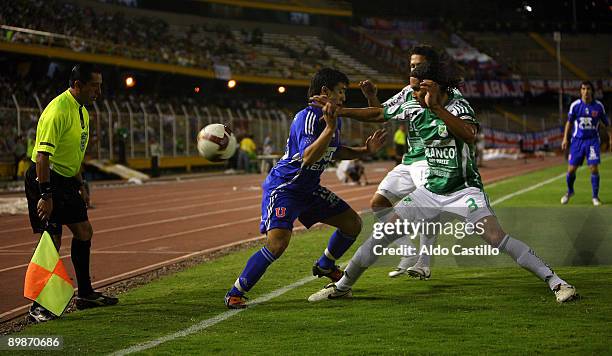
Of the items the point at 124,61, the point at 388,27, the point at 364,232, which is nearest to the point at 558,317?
the point at 364,232

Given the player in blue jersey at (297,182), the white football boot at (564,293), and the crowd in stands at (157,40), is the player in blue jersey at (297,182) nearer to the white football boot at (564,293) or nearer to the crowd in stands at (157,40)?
the white football boot at (564,293)

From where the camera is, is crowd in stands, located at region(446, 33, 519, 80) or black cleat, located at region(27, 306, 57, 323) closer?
black cleat, located at region(27, 306, 57, 323)

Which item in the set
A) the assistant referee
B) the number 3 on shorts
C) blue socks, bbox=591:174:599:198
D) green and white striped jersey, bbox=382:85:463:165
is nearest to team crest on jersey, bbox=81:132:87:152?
the assistant referee

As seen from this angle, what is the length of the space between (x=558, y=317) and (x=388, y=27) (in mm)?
74155

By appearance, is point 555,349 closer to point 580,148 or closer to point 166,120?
point 580,148

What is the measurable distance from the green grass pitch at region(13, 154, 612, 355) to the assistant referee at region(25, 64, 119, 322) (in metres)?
0.52

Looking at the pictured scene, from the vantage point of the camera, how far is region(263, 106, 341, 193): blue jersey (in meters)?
7.60

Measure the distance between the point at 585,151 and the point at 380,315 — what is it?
11.3m

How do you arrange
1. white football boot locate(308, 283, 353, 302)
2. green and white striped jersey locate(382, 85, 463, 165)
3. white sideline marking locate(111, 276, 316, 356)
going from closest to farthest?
white sideline marking locate(111, 276, 316, 356), green and white striped jersey locate(382, 85, 463, 165), white football boot locate(308, 283, 353, 302)

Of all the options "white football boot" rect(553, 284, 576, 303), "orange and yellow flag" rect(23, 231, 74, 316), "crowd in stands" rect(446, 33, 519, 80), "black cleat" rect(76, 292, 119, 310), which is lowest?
"black cleat" rect(76, 292, 119, 310)

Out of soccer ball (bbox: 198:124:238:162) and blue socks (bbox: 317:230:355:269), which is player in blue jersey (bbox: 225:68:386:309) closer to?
blue socks (bbox: 317:230:355:269)

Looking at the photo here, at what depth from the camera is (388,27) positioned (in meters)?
79.8

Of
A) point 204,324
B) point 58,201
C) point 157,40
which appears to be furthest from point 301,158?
point 157,40

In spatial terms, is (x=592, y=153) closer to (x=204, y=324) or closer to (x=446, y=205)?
(x=446, y=205)
